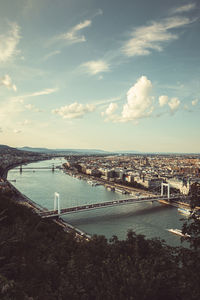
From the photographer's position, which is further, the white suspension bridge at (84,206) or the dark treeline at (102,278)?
the white suspension bridge at (84,206)

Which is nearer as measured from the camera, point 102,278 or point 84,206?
point 102,278

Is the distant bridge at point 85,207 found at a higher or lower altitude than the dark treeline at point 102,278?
lower

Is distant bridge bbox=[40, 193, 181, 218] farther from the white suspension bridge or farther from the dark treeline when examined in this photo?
the dark treeline

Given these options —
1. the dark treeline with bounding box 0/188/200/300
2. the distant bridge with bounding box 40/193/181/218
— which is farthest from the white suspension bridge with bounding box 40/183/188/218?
the dark treeline with bounding box 0/188/200/300

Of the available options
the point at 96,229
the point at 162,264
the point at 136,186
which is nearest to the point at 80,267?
the point at 162,264

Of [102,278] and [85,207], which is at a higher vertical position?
[102,278]

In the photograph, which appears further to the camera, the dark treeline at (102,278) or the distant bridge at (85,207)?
the distant bridge at (85,207)

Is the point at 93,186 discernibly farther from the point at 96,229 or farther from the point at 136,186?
the point at 96,229

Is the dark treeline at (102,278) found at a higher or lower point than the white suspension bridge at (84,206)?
higher

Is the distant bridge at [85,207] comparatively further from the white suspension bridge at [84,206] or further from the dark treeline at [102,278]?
the dark treeline at [102,278]

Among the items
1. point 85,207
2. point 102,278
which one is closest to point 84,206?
point 85,207

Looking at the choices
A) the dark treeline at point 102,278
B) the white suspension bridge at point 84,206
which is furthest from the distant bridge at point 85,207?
the dark treeline at point 102,278

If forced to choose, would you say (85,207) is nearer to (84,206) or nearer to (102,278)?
(84,206)
